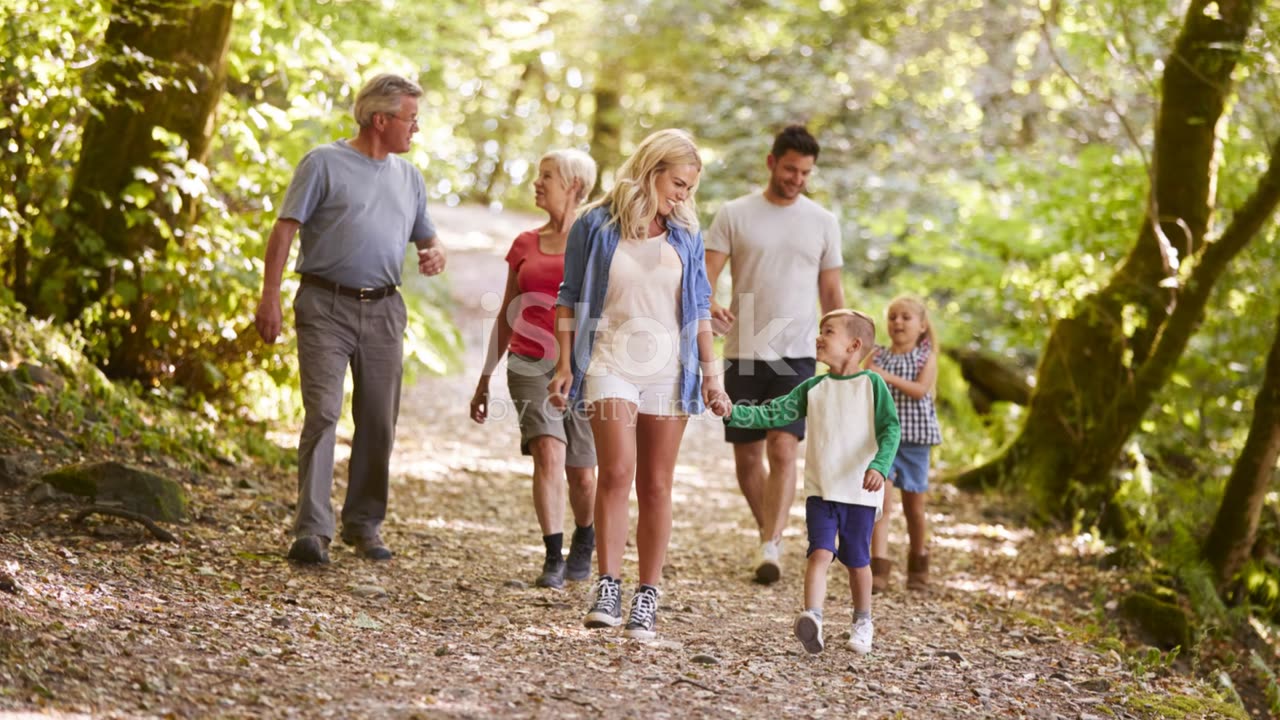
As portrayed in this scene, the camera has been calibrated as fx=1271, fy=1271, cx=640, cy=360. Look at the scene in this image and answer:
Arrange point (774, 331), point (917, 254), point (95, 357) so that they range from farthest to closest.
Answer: point (917, 254) < point (95, 357) < point (774, 331)

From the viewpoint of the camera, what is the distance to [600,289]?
477cm

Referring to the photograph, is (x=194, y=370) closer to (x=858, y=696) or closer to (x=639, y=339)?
(x=639, y=339)

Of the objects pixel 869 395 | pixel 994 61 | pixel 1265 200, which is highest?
pixel 994 61

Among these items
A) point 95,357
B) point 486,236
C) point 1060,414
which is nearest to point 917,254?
point 1060,414

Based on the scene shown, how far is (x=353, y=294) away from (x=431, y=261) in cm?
42

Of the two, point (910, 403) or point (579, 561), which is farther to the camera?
point (910, 403)

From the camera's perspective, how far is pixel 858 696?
14.5 feet

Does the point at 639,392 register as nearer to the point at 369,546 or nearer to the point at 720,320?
the point at 720,320

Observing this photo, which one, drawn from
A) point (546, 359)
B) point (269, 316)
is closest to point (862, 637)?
point (546, 359)

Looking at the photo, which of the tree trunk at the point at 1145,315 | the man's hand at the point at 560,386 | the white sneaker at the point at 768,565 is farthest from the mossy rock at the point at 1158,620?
the man's hand at the point at 560,386

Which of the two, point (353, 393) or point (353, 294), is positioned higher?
point (353, 294)

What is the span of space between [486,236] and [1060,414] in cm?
1979

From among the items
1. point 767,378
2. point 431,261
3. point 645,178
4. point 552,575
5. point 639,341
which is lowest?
point 552,575

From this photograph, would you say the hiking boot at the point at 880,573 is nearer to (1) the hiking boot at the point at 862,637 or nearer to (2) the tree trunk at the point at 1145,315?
(1) the hiking boot at the point at 862,637
